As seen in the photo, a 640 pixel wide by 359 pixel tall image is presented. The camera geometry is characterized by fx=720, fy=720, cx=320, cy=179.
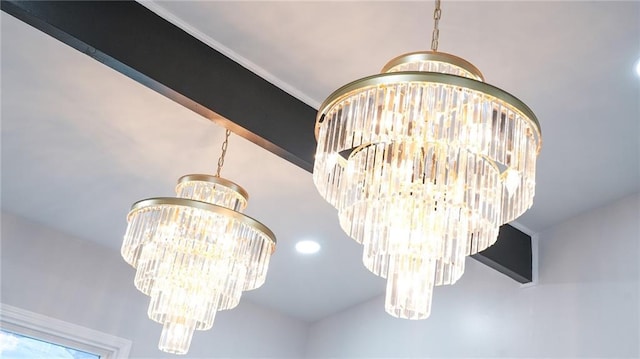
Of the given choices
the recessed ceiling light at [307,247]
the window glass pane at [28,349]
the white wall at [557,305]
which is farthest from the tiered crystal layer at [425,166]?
the window glass pane at [28,349]

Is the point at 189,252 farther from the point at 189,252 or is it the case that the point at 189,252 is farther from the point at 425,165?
the point at 425,165

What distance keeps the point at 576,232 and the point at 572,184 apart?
34cm

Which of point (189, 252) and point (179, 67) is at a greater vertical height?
point (179, 67)

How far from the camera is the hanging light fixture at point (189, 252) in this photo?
8.85 feet

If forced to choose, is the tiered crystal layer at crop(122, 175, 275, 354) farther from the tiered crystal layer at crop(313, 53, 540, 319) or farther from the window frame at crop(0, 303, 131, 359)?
the window frame at crop(0, 303, 131, 359)

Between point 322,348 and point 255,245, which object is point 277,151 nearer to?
point 255,245

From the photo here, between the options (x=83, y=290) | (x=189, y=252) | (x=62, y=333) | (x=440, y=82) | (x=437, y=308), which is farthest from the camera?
(x=83, y=290)

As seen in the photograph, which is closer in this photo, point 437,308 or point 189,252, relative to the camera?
point 189,252

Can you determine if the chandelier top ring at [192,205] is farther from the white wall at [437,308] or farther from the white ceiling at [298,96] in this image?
the white wall at [437,308]

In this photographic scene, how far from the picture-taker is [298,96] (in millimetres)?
3043

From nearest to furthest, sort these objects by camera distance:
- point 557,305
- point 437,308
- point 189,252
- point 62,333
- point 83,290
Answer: point 189,252
point 557,305
point 437,308
point 62,333
point 83,290

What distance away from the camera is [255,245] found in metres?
2.79

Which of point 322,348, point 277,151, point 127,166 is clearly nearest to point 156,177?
point 127,166

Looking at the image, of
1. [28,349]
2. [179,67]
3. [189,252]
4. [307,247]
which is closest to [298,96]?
[179,67]
